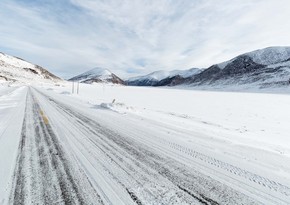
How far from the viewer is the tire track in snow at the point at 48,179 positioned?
2.79 metres

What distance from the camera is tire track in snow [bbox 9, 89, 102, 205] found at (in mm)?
2795

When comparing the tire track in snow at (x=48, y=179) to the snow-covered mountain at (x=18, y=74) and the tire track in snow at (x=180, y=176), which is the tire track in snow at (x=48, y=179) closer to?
the tire track in snow at (x=180, y=176)

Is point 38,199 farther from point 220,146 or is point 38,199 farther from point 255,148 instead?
point 255,148

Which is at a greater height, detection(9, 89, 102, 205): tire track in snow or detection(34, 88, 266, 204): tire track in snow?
detection(34, 88, 266, 204): tire track in snow

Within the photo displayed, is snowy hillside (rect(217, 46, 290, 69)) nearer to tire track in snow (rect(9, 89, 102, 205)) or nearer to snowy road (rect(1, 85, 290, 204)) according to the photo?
snowy road (rect(1, 85, 290, 204))

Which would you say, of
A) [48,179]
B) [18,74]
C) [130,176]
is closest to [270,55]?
[130,176]

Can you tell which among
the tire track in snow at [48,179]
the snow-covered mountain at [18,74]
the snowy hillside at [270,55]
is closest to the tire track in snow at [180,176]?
the tire track in snow at [48,179]

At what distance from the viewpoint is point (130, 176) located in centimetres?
353

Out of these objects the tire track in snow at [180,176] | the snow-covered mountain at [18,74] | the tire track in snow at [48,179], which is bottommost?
the tire track in snow at [48,179]

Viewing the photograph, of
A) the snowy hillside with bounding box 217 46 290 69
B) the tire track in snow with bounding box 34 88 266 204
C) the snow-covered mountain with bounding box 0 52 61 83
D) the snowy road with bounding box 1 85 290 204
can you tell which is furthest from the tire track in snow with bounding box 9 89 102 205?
the snowy hillside with bounding box 217 46 290 69

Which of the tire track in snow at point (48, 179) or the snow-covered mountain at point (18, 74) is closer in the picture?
the tire track in snow at point (48, 179)

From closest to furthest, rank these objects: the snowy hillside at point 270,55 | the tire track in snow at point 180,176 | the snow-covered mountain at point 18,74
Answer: the tire track in snow at point 180,176
the snow-covered mountain at point 18,74
the snowy hillside at point 270,55

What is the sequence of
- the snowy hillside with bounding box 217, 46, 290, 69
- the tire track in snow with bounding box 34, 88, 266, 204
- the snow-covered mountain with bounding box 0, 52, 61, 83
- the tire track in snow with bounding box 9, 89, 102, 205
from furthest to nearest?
1. the snowy hillside with bounding box 217, 46, 290, 69
2. the snow-covered mountain with bounding box 0, 52, 61, 83
3. the tire track in snow with bounding box 34, 88, 266, 204
4. the tire track in snow with bounding box 9, 89, 102, 205

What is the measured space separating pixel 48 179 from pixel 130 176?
1.46 m
